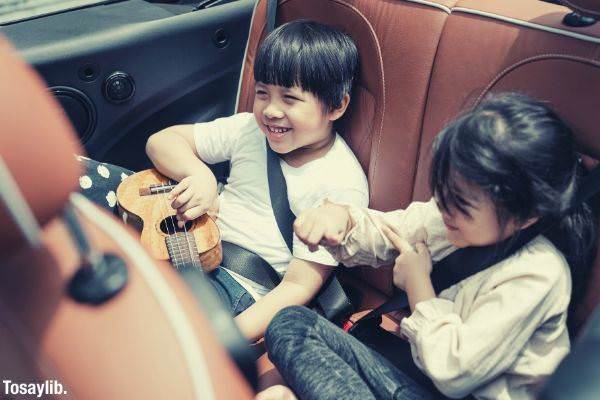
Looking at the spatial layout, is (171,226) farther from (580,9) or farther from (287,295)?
(580,9)

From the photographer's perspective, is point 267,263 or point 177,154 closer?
point 267,263

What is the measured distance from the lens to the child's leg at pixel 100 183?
4.58ft

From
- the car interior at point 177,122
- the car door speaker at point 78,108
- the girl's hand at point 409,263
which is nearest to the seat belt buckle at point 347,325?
the car interior at point 177,122

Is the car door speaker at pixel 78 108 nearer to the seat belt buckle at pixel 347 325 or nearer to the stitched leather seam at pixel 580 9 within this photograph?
the seat belt buckle at pixel 347 325

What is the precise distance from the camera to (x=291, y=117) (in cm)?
125

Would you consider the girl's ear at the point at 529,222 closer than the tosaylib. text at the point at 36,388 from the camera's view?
No

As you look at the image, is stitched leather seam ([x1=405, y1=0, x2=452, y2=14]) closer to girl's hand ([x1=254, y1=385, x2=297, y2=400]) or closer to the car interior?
the car interior

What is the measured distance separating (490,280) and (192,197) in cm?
68

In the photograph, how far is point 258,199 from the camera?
1390 mm

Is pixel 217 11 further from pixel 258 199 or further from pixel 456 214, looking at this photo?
pixel 456 214

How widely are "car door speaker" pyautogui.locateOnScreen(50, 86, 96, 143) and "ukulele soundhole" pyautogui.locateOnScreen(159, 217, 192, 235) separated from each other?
432 millimetres

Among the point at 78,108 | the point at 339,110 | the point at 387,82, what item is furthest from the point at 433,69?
the point at 78,108

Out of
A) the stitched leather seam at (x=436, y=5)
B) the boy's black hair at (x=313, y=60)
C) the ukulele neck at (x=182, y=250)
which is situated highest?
the stitched leather seam at (x=436, y=5)

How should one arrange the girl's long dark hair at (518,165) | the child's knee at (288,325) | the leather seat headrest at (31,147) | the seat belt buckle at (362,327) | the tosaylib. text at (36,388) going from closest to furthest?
1. the leather seat headrest at (31,147)
2. the tosaylib. text at (36,388)
3. the girl's long dark hair at (518,165)
4. the child's knee at (288,325)
5. the seat belt buckle at (362,327)
